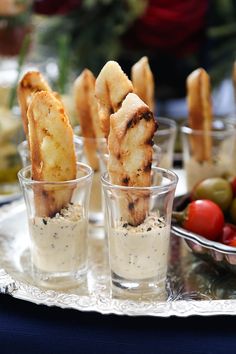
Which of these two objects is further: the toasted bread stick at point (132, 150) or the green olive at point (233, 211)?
the green olive at point (233, 211)

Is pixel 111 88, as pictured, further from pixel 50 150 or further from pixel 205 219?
pixel 205 219

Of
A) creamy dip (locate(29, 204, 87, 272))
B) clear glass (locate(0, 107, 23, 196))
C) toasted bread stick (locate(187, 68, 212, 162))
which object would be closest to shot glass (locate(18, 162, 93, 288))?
creamy dip (locate(29, 204, 87, 272))

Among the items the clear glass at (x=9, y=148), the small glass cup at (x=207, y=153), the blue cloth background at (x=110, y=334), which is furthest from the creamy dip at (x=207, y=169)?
the blue cloth background at (x=110, y=334)

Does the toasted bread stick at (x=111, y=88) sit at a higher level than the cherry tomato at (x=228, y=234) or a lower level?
higher

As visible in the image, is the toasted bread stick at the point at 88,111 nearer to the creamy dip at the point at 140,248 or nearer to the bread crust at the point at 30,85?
the bread crust at the point at 30,85

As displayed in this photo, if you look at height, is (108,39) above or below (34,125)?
below

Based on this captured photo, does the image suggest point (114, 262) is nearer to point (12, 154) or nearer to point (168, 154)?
point (168, 154)

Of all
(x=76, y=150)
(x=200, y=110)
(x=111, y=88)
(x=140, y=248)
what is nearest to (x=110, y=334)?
(x=140, y=248)

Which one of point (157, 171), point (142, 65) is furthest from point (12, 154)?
point (157, 171)
